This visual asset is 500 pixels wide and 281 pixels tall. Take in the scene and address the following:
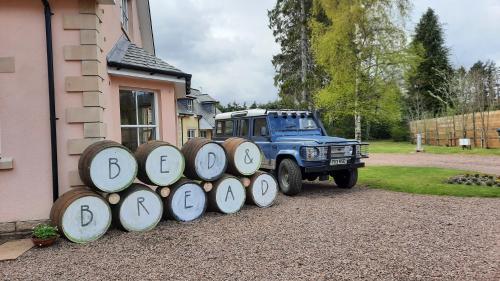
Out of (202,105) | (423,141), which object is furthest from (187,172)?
(202,105)

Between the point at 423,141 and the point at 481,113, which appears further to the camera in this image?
the point at 423,141

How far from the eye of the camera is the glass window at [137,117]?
7727 mm

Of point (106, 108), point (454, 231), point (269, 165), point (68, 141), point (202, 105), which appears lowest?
point (454, 231)

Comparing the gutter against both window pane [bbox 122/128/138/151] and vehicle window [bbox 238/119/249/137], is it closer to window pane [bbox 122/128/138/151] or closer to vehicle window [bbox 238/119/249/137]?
window pane [bbox 122/128/138/151]

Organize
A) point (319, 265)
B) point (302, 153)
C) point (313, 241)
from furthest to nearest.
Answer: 1. point (302, 153)
2. point (313, 241)
3. point (319, 265)

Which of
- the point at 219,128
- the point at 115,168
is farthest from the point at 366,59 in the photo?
the point at 115,168

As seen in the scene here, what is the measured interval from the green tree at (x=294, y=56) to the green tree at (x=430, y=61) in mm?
17069

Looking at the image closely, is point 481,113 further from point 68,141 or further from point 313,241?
point 68,141

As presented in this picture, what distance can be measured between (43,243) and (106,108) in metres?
2.62

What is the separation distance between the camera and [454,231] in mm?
5531

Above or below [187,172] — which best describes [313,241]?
below

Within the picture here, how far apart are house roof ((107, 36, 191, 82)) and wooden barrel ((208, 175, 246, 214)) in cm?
257

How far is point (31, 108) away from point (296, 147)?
5361 millimetres

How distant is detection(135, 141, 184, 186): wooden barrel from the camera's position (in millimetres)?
6316
